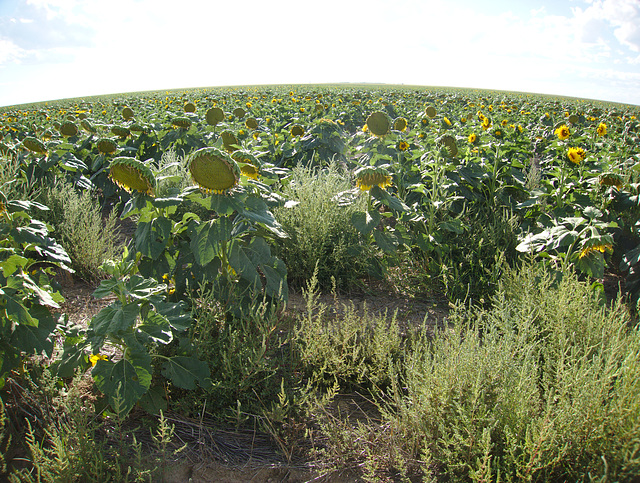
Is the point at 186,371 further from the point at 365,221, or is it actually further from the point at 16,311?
the point at 365,221

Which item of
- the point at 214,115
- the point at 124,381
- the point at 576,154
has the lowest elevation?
the point at 124,381

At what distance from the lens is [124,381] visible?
162cm

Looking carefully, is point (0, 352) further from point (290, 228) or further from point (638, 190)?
point (638, 190)

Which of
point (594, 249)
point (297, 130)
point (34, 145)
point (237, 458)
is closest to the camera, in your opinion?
point (237, 458)

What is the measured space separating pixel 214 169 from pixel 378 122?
8.82 ft

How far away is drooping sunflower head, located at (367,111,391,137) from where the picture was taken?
4082 mm

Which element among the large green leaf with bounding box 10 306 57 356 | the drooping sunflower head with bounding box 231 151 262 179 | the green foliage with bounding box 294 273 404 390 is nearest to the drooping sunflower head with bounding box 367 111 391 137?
the drooping sunflower head with bounding box 231 151 262 179

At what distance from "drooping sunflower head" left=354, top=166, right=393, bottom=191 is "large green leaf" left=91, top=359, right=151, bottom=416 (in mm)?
1947

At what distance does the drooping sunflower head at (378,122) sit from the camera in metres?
4.08

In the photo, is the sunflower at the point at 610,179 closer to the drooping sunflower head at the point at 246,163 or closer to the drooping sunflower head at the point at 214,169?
the drooping sunflower head at the point at 246,163

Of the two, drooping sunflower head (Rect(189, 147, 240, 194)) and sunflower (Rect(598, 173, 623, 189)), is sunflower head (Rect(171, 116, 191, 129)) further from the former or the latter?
sunflower (Rect(598, 173, 623, 189))

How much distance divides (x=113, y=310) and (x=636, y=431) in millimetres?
2056

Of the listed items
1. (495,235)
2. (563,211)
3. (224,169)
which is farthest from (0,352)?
(563,211)

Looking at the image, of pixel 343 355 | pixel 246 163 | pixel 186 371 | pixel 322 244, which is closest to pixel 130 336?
pixel 186 371
